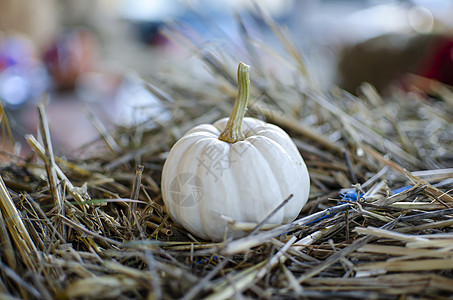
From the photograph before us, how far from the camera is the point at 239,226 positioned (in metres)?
0.51

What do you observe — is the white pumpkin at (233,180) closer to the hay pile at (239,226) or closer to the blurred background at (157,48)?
the hay pile at (239,226)

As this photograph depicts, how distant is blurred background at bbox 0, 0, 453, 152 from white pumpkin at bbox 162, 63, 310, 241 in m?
0.35

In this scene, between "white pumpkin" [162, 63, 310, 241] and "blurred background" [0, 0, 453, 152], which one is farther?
"blurred background" [0, 0, 453, 152]

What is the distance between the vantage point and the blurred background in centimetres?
107

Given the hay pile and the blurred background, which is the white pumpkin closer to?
the hay pile

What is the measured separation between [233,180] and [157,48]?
4507mm

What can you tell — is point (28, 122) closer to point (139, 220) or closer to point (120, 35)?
point (139, 220)

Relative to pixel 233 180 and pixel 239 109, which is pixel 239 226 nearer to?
pixel 233 180

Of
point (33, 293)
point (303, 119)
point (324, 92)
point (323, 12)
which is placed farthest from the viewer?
point (323, 12)

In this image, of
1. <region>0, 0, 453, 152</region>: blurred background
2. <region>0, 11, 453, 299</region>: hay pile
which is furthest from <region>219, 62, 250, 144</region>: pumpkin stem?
<region>0, 0, 453, 152</region>: blurred background

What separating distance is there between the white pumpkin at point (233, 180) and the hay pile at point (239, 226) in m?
0.04

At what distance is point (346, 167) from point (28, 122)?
2035 millimetres

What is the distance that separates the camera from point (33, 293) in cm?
42

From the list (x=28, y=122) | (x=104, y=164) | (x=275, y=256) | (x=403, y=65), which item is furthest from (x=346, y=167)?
(x=28, y=122)
